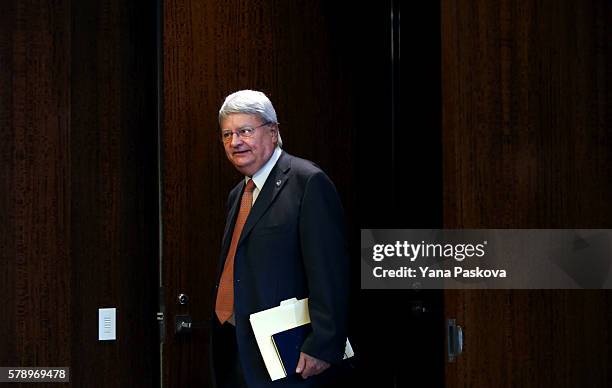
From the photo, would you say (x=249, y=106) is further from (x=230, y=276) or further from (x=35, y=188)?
(x=35, y=188)

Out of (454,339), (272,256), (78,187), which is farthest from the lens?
(78,187)

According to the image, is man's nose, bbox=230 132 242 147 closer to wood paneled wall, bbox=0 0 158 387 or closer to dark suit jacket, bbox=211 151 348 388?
dark suit jacket, bbox=211 151 348 388

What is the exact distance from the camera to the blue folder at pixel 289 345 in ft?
6.52

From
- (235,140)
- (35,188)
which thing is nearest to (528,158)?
(235,140)

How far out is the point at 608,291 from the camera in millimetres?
2105

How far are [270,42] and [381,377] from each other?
1100mm

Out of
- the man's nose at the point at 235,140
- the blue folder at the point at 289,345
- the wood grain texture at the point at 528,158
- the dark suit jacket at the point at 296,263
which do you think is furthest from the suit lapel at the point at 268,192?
the wood grain texture at the point at 528,158

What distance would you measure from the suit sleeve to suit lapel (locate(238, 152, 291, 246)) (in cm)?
8

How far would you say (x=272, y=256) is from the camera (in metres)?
2.04

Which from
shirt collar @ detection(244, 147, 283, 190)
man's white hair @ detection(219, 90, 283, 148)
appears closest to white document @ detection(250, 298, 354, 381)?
shirt collar @ detection(244, 147, 283, 190)

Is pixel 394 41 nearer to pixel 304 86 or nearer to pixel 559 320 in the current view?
pixel 304 86

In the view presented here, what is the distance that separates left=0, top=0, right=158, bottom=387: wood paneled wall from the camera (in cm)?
251

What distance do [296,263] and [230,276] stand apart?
19 cm

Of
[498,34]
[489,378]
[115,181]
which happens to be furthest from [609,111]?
[115,181]
